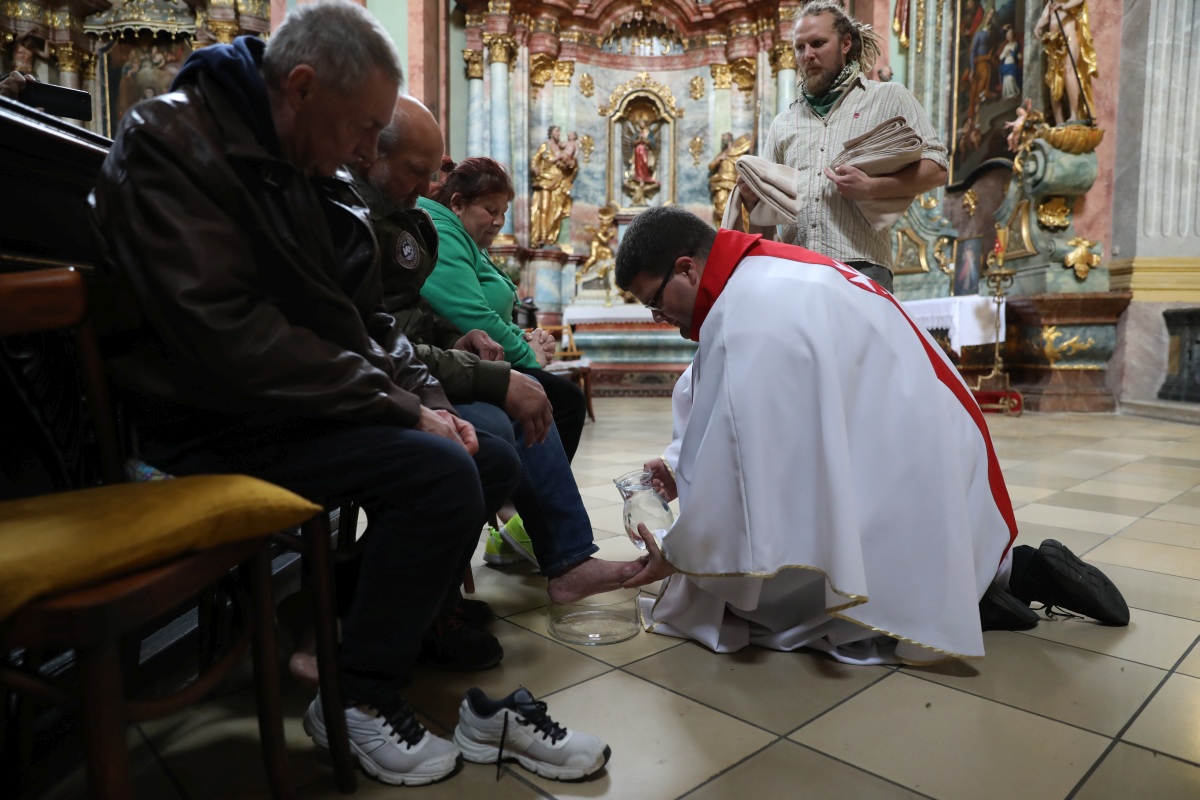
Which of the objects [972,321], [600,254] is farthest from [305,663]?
[600,254]

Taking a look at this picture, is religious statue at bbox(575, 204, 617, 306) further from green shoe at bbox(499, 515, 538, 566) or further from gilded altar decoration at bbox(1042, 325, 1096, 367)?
green shoe at bbox(499, 515, 538, 566)

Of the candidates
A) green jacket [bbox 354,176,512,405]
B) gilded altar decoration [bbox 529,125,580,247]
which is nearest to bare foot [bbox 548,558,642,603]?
green jacket [bbox 354,176,512,405]

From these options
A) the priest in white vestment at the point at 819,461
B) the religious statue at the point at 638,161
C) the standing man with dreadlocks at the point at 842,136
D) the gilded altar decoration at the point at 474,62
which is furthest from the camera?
the religious statue at the point at 638,161

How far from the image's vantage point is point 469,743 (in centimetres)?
135

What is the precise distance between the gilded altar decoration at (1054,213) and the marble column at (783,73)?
4251mm

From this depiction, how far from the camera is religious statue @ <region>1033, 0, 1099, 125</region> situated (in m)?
7.25

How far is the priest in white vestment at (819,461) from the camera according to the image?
163 cm

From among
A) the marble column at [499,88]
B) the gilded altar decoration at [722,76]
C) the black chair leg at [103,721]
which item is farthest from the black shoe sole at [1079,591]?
the gilded altar decoration at [722,76]

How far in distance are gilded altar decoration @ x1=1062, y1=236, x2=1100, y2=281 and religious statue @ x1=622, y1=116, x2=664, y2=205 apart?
5994 mm

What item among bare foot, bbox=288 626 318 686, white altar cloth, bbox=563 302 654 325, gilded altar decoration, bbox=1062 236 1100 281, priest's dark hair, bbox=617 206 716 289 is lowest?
bare foot, bbox=288 626 318 686

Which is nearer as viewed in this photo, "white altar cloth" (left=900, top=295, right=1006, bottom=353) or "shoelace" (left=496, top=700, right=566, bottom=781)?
"shoelace" (left=496, top=700, right=566, bottom=781)

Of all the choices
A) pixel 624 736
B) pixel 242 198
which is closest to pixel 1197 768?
pixel 624 736

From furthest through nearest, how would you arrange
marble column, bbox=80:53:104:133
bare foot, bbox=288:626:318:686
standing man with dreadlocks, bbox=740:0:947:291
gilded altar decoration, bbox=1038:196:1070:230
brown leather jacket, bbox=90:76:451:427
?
marble column, bbox=80:53:104:133 < gilded altar decoration, bbox=1038:196:1070:230 < standing man with dreadlocks, bbox=740:0:947:291 < bare foot, bbox=288:626:318:686 < brown leather jacket, bbox=90:76:451:427

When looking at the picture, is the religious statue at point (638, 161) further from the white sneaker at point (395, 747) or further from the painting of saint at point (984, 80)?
the white sneaker at point (395, 747)
